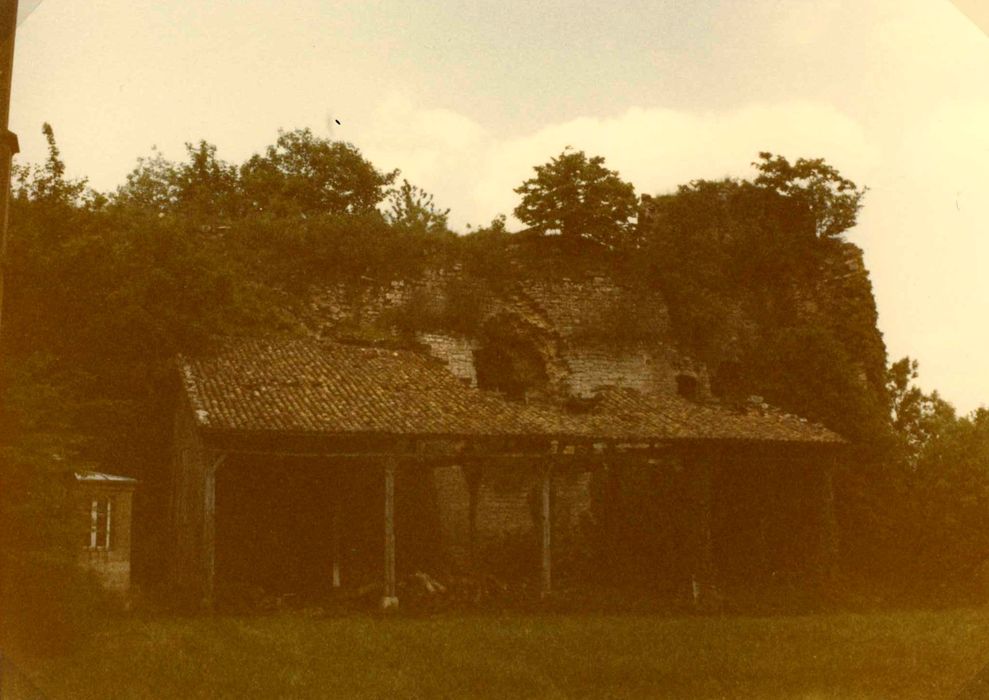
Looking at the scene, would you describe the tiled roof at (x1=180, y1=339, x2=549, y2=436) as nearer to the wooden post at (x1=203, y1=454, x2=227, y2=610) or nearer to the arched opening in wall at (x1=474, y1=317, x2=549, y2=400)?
the wooden post at (x1=203, y1=454, x2=227, y2=610)

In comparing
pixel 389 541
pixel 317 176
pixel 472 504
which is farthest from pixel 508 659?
pixel 317 176

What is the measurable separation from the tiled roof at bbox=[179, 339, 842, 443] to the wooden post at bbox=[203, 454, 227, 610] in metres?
0.79

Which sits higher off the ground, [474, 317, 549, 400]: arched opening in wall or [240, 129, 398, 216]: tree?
[240, 129, 398, 216]: tree

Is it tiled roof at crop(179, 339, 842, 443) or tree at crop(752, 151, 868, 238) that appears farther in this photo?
tree at crop(752, 151, 868, 238)

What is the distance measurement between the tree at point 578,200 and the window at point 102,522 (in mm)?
13985

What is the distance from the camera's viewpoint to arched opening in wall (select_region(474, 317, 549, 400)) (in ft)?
88.9

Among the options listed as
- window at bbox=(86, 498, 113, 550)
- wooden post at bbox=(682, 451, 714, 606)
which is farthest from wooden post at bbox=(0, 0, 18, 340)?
wooden post at bbox=(682, 451, 714, 606)

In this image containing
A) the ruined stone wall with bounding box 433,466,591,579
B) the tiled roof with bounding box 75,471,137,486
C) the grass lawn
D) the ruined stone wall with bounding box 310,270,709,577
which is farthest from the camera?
the ruined stone wall with bounding box 310,270,709,577

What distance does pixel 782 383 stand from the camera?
27.4 meters

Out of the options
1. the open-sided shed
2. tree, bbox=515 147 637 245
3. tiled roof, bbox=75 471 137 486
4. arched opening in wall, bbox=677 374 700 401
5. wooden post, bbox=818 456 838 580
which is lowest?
wooden post, bbox=818 456 838 580

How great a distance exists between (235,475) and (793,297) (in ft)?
50.1

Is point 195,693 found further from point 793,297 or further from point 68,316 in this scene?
point 793,297

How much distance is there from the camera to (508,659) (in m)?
13.3

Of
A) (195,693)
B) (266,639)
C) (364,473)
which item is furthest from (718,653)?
(364,473)
